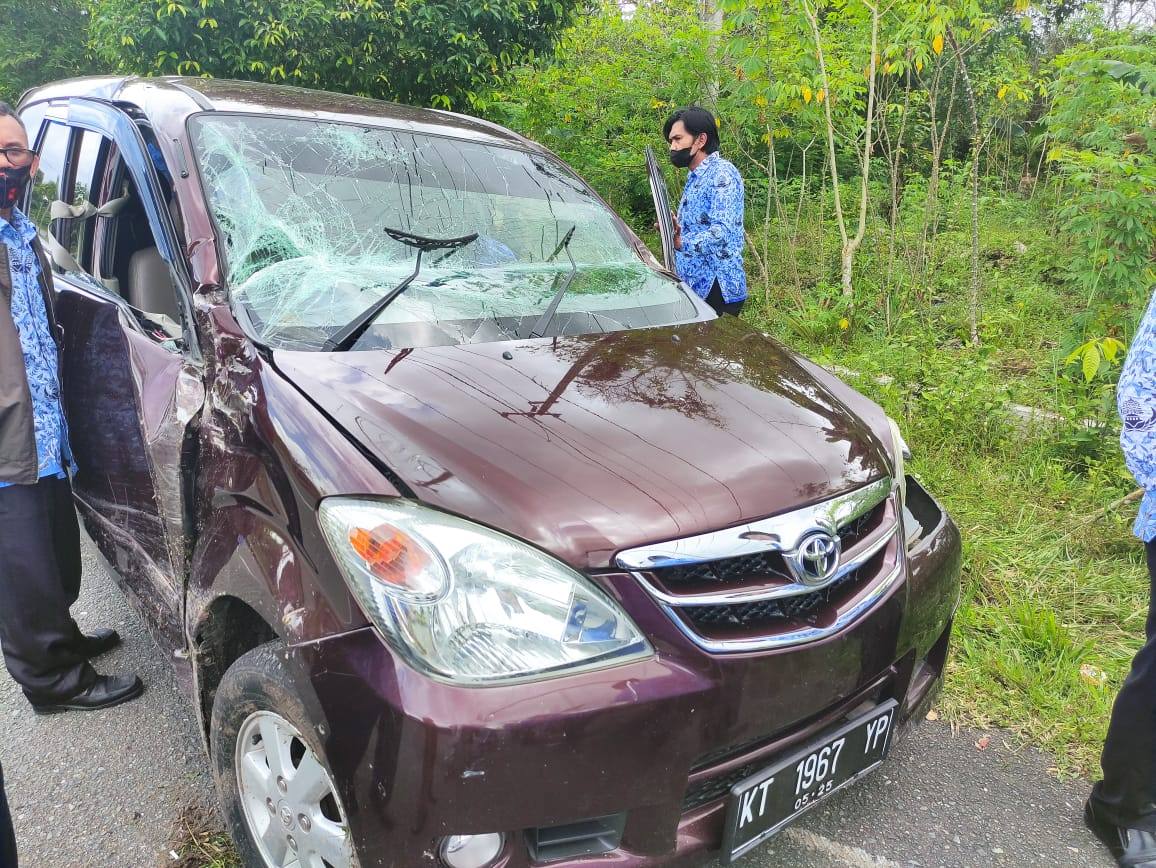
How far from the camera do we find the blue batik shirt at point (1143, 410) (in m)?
1.78

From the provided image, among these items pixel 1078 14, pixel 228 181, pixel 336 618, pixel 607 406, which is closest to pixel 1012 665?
pixel 607 406

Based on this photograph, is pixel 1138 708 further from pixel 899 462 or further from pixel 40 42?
pixel 40 42

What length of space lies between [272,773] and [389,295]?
1.10m

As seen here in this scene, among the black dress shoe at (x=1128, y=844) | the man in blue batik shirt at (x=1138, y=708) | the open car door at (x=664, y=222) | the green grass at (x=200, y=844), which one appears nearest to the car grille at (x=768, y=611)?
the man in blue batik shirt at (x=1138, y=708)

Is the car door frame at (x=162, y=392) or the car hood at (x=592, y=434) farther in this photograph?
the car door frame at (x=162, y=392)

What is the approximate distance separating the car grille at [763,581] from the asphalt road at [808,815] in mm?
539

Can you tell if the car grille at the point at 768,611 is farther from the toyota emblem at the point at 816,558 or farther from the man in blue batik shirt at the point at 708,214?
the man in blue batik shirt at the point at 708,214

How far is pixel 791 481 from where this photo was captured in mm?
1607

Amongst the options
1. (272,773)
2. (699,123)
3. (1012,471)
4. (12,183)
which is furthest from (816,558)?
(699,123)

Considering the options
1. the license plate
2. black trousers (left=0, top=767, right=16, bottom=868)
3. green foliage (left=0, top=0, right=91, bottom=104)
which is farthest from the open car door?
green foliage (left=0, top=0, right=91, bottom=104)

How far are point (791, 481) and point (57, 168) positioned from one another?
2.78m

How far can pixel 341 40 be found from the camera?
223 inches

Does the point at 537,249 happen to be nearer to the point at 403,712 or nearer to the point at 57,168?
the point at 403,712

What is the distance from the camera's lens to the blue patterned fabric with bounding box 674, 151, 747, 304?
4.12m
